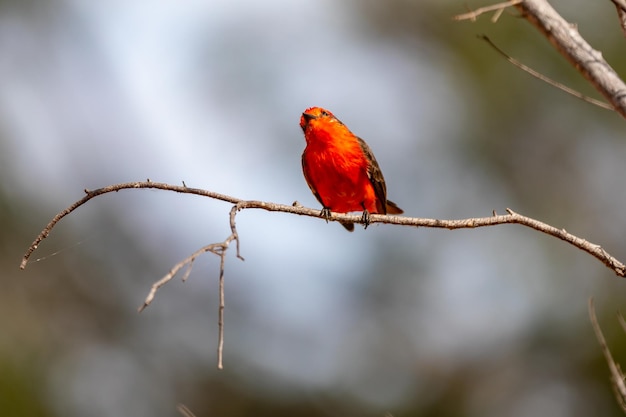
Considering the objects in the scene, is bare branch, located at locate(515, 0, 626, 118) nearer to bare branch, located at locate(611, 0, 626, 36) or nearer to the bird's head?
bare branch, located at locate(611, 0, 626, 36)

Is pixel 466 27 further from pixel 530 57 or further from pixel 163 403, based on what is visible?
pixel 163 403

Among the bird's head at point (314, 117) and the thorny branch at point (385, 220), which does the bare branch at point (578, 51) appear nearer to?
the thorny branch at point (385, 220)

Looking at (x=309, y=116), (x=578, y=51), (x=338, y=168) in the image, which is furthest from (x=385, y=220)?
(x=309, y=116)

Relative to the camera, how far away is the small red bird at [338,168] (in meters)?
7.00

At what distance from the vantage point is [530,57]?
15648 millimetres

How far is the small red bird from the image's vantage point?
700 cm

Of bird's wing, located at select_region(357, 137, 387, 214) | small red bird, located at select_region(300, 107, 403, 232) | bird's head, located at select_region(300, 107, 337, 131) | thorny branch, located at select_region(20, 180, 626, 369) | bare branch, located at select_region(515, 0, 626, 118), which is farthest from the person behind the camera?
bird's head, located at select_region(300, 107, 337, 131)

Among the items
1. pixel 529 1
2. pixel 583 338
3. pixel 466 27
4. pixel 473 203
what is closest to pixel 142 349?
pixel 473 203

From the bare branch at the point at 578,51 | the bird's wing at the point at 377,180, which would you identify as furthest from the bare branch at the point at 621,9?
the bird's wing at the point at 377,180

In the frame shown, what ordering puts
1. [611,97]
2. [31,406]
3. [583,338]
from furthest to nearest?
[583,338]
[31,406]
[611,97]

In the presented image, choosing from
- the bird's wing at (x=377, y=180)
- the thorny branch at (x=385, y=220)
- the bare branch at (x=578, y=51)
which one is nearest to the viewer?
the thorny branch at (x=385, y=220)

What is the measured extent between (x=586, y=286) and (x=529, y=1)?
12412mm

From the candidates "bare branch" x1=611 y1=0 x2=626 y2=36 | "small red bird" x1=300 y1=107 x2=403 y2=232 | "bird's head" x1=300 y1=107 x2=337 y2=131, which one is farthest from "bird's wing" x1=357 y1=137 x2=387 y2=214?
"bare branch" x1=611 y1=0 x2=626 y2=36

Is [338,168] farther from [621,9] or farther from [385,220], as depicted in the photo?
[621,9]
